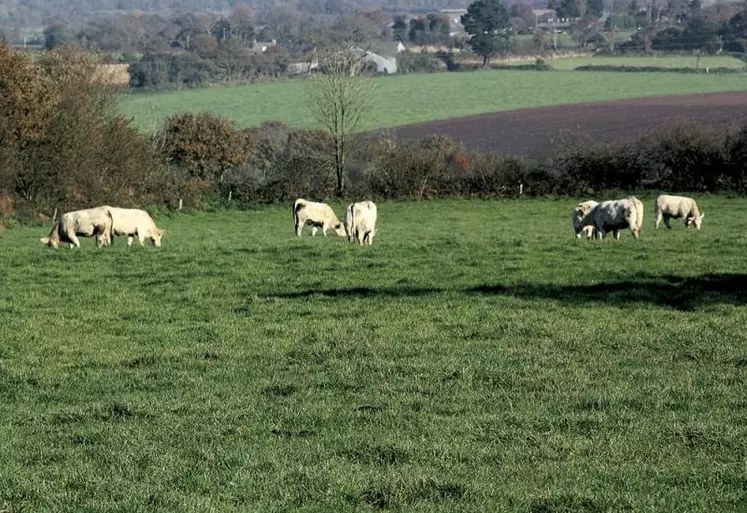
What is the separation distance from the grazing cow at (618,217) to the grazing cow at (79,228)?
43.0 ft

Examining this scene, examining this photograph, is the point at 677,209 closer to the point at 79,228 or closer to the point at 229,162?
the point at 79,228

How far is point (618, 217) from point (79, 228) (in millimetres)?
14092

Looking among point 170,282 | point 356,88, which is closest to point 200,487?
point 170,282

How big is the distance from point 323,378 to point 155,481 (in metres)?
4.65

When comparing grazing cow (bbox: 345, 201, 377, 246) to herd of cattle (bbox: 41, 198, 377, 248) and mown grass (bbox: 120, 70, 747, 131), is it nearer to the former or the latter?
herd of cattle (bbox: 41, 198, 377, 248)

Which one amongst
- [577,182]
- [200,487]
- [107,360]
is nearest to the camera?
[200,487]

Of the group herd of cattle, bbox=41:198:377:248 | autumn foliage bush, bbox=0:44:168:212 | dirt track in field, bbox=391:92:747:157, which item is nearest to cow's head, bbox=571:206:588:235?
herd of cattle, bbox=41:198:377:248

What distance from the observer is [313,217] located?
37.2 meters

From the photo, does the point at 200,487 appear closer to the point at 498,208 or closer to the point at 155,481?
the point at 155,481

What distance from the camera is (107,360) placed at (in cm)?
1507

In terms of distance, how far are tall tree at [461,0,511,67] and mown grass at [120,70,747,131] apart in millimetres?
27050

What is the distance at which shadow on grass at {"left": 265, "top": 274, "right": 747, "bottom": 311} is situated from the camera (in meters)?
19.0

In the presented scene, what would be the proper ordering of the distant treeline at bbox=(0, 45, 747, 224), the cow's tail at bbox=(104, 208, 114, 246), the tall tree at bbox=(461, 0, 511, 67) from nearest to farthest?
the cow's tail at bbox=(104, 208, 114, 246) < the distant treeline at bbox=(0, 45, 747, 224) < the tall tree at bbox=(461, 0, 511, 67)

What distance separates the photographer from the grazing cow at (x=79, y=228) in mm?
28984
